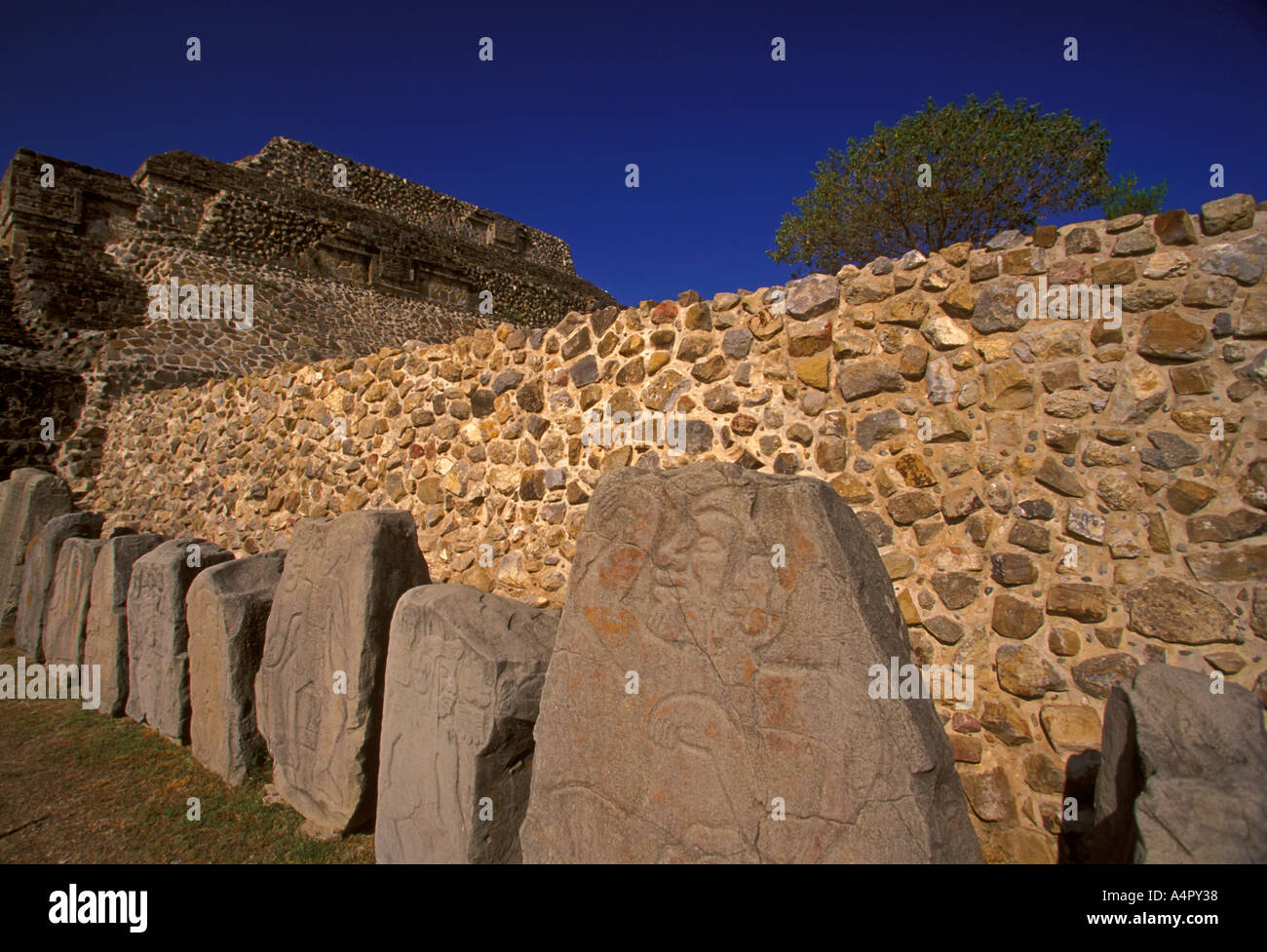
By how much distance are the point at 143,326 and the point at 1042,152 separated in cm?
1346

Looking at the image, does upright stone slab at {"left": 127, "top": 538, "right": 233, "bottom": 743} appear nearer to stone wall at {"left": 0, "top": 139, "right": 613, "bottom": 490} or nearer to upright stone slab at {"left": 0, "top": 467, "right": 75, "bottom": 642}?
upright stone slab at {"left": 0, "top": 467, "right": 75, "bottom": 642}

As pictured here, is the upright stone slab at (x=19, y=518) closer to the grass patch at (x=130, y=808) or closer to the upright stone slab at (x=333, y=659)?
the grass patch at (x=130, y=808)

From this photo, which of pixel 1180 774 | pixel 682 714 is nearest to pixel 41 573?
pixel 682 714

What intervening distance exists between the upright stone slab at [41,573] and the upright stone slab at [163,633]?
6.75 ft

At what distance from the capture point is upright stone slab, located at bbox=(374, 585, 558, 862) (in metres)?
2.54

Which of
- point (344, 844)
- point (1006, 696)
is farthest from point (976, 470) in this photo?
point (344, 844)

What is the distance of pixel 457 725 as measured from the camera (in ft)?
8.57

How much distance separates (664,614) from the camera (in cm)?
223

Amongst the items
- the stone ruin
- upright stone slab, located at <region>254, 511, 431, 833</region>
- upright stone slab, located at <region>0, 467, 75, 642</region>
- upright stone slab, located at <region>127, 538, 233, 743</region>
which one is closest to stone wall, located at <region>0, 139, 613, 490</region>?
upright stone slab, located at <region>0, 467, 75, 642</region>

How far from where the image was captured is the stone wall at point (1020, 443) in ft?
8.07

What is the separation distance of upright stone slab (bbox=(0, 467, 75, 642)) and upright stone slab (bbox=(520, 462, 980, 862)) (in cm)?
724

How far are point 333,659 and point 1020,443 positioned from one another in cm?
320

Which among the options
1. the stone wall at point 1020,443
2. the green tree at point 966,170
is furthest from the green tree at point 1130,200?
the stone wall at point 1020,443

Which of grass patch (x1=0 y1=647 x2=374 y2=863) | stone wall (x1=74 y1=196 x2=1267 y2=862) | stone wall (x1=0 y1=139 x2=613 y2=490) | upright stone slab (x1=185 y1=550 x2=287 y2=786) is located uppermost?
stone wall (x1=0 y1=139 x2=613 y2=490)
